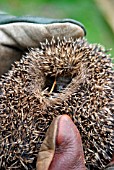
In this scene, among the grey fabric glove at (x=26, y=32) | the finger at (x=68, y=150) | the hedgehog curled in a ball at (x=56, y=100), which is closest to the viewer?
the finger at (x=68, y=150)

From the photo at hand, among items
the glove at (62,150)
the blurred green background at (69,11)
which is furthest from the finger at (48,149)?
the blurred green background at (69,11)

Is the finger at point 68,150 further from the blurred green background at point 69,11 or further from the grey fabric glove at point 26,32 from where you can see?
the blurred green background at point 69,11

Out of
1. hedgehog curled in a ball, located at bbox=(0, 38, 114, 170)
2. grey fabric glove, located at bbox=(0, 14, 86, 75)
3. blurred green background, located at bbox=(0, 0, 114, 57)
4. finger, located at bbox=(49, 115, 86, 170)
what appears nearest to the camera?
finger, located at bbox=(49, 115, 86, 170)

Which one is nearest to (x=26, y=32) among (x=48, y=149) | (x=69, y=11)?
(x=48, y=149)

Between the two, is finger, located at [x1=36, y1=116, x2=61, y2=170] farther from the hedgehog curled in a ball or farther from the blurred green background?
the blurred green background

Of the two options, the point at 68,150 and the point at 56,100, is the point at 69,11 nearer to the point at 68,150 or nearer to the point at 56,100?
the point at 56,100

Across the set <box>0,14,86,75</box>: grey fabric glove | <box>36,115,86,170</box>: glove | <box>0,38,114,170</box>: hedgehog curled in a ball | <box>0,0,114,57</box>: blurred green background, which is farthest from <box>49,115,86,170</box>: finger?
<box>0,0,114,57</box>: blurred green background

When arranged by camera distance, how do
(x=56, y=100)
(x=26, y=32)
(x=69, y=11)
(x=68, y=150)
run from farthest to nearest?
(x=69, y=11) < (x=26, y=32) < (x=56, y=100) < (x=68, y=150)
